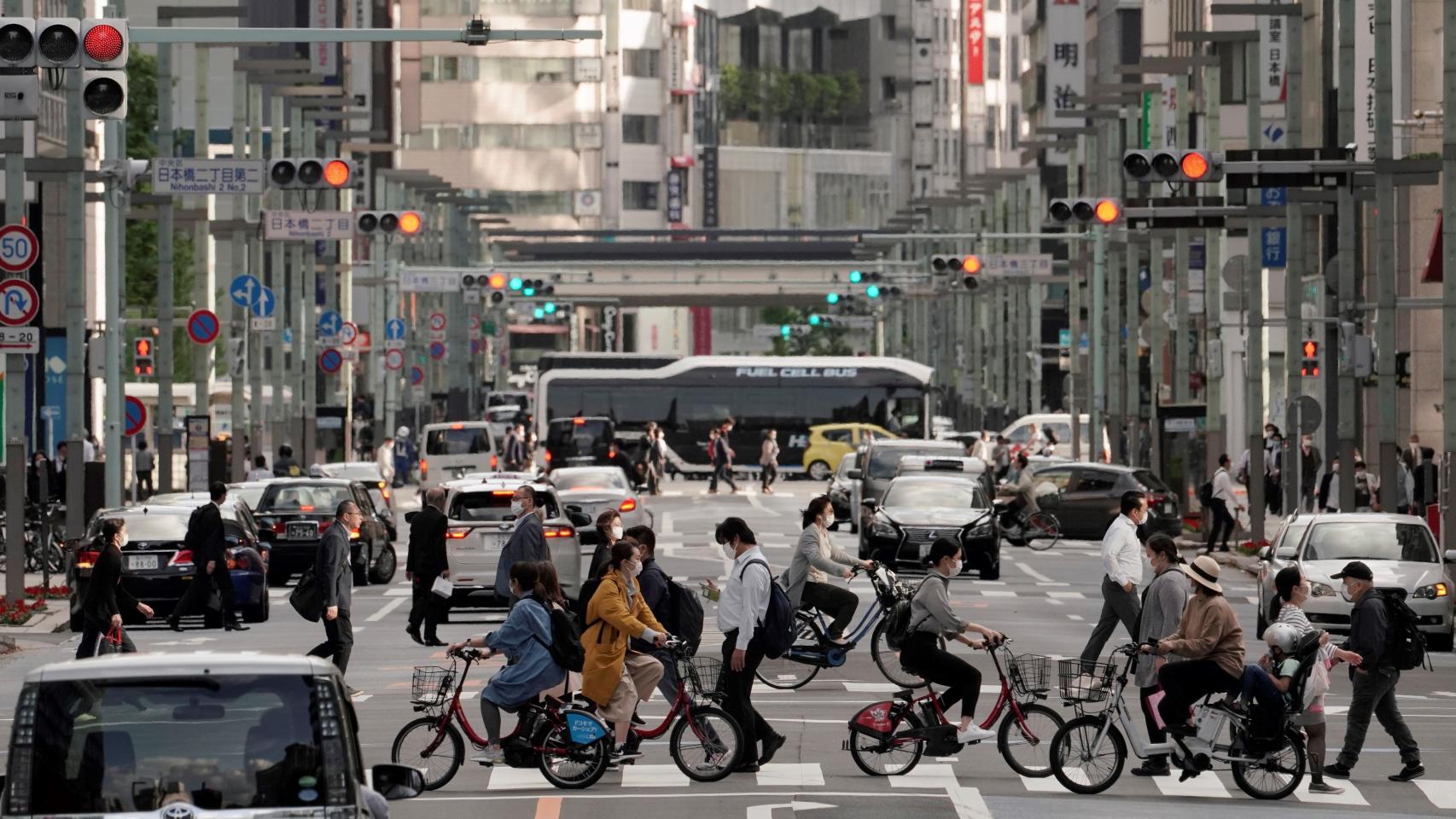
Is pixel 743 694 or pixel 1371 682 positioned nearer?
pixel 743 694

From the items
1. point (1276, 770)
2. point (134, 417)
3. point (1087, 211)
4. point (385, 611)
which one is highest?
point (1087, 211)

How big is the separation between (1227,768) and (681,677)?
12.0 feet

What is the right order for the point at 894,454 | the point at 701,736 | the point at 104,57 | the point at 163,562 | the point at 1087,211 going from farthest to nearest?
the point at 1087,211 → the point at 894,454 → the point at 163,562 → the point at 104,57 → the point at 701,736

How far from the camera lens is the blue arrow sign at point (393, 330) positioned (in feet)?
263

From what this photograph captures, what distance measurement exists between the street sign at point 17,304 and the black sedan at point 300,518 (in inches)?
246

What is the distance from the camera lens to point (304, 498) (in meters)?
37.9

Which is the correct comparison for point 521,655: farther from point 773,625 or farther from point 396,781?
point 396,781

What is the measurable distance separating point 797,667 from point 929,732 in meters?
6.53

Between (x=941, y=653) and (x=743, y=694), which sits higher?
(x=941, y=653)

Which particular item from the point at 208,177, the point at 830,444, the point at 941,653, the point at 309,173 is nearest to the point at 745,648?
the point at 941,653

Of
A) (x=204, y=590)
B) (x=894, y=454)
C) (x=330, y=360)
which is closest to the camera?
(x=204, y=590)

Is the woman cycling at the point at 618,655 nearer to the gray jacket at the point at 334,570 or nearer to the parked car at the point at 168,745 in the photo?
the gray jacket at the point at 334,570

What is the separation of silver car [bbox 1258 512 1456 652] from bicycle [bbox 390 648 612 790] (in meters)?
12.0

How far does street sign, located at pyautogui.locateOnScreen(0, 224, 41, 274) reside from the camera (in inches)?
1243
